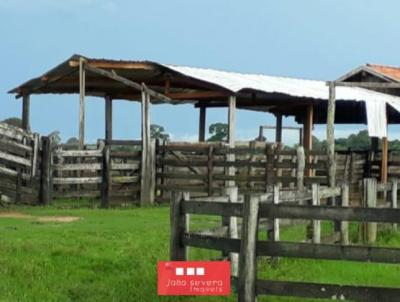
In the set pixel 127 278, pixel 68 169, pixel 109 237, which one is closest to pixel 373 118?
pixel 68 169

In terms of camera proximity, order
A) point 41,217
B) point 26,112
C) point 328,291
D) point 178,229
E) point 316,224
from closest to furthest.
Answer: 1. point 328,291
2. point 178,229
3. point 316,224
4. point 41,217
5. point 26,112

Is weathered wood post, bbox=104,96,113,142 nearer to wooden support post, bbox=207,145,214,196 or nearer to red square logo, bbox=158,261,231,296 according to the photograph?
wooden support post, bbox=207,145,214,196

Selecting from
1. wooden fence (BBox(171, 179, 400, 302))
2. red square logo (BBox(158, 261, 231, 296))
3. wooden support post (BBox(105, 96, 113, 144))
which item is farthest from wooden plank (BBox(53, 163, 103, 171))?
red square logo (BBox(158, 261, 231, 296))

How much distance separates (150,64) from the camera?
24000 mm

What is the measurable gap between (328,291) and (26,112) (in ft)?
69.2

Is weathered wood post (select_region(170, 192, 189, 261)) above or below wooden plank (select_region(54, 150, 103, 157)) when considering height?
below

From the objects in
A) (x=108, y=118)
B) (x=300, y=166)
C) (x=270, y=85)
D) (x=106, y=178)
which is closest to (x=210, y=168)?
(x=300, y=166)

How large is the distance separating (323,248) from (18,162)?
545 inches

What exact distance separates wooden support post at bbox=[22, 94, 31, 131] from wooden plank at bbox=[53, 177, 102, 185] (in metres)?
6.76

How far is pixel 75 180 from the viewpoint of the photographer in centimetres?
2091

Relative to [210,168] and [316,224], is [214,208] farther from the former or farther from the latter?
[210,168]

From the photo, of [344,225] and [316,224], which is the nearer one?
[316,224]

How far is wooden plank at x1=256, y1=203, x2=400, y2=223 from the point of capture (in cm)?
781

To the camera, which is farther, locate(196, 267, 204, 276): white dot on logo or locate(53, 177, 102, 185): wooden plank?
locate(53, 177, 102, 185): wooden plank
